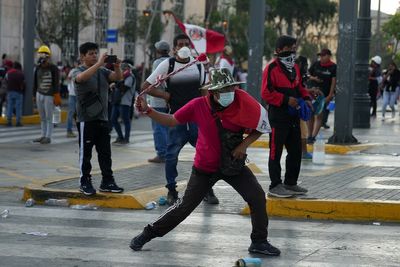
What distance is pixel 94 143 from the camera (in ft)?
33.7

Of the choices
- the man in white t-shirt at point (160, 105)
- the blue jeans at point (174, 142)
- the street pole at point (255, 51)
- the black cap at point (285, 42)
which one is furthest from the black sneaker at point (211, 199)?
Answer: the street pole at point (255, 51)

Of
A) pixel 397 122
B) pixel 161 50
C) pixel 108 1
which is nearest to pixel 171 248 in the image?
pixel 161 50

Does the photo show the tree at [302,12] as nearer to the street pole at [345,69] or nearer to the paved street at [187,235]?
the street pole at [345,69]

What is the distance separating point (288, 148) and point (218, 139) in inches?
96.3

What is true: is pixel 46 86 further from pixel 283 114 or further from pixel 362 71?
pixel 283 114

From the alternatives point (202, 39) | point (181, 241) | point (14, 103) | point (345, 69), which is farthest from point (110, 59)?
point (14, 103)

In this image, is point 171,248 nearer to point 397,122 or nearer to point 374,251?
point 374,251

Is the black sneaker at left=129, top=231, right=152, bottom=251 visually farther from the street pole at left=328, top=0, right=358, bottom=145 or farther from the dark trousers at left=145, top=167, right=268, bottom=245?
the street pole at left=328, top=0, right=358, bottom=145

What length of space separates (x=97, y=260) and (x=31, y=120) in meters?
17.0

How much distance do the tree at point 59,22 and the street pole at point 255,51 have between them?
2105 cm

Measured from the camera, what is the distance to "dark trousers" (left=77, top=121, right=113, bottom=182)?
33.3 ft

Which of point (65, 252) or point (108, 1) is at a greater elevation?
point (108, 1)

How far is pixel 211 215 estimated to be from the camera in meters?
9.73

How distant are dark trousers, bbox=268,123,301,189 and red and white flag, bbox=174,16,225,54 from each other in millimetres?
9257
